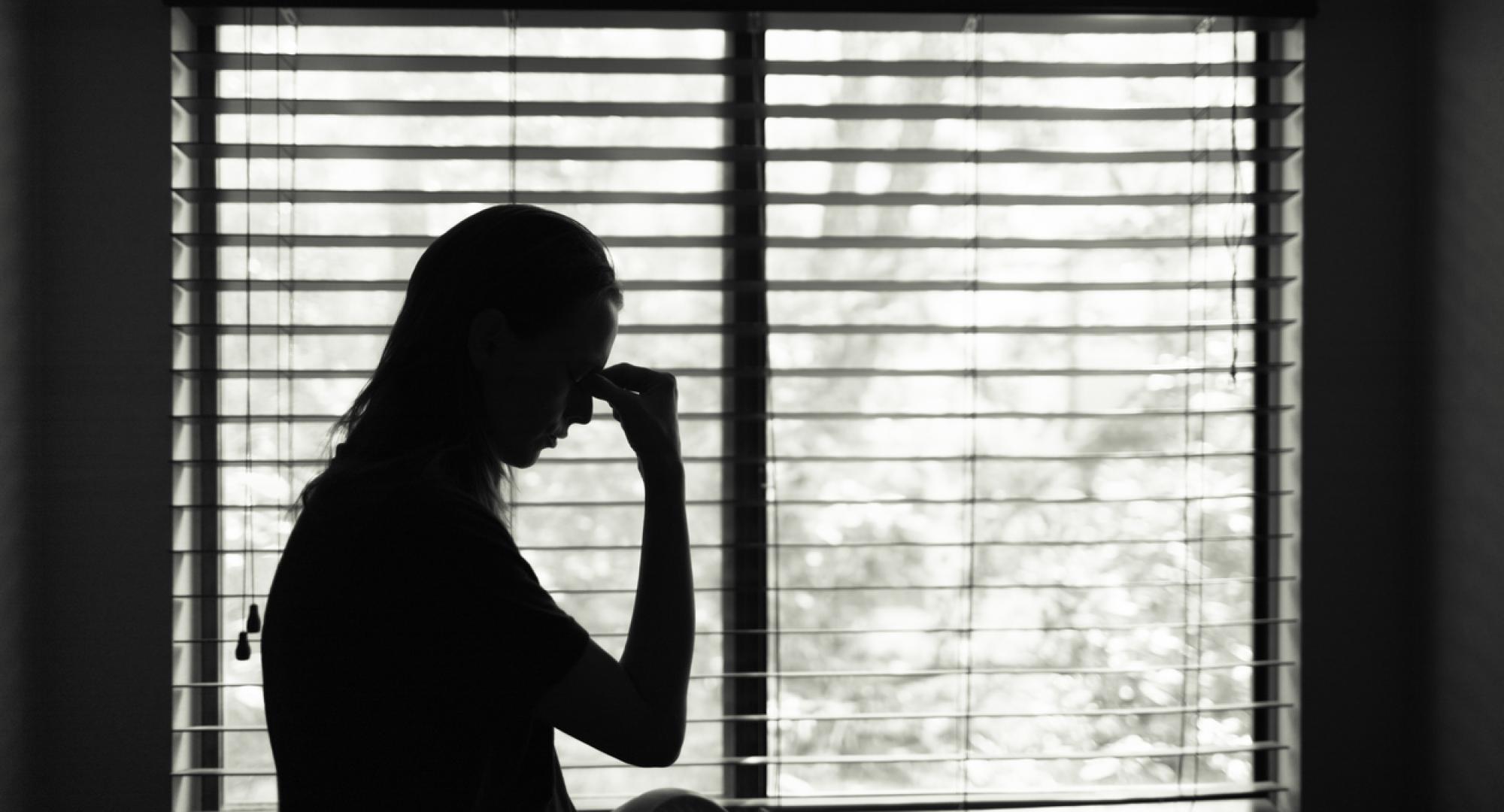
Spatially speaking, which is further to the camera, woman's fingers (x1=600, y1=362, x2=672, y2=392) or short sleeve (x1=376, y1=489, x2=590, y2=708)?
woman's fingers (x1=600, y1=362, x2=672, y2=392)

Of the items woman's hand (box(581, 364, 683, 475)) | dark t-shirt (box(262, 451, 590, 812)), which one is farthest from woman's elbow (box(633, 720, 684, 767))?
woman's hand (box(581, 364, 683, 475))

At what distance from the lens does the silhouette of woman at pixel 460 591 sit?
2.79 ft

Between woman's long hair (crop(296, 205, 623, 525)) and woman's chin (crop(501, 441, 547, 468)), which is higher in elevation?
woman's long hair (crop(296, 205, 623, 525))

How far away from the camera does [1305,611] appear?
1618 mm

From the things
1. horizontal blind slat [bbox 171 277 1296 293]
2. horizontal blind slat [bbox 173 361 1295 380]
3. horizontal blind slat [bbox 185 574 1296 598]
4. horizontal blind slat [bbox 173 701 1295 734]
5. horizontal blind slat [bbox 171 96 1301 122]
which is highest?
horizontal blind slat [bbox 171 96 1301 122]

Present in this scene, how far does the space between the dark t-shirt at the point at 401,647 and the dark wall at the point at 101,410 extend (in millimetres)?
804

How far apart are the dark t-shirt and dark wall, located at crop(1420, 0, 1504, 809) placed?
1.39 metres

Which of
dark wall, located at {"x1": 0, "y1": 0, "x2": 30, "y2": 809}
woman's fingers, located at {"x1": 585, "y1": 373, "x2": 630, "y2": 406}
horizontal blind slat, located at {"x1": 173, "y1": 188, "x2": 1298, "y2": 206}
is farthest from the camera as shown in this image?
horizontal blind slat, located at {"x1": 173, "y1": 188, "x2": 1298, "y2": 206}

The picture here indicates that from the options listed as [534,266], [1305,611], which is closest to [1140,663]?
[1305,611]

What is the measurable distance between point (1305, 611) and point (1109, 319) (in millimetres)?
566

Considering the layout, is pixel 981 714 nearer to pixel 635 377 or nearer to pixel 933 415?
pixel 933 415

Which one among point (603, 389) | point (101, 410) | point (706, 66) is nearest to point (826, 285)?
point (706, 66)

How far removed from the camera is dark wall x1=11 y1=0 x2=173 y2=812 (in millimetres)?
1498

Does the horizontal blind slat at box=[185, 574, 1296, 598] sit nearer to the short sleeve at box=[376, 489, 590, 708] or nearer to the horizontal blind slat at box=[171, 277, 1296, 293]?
the horizontal blind slat at box=[171, 277, 1296, 293]
